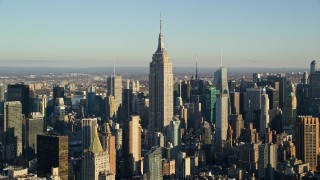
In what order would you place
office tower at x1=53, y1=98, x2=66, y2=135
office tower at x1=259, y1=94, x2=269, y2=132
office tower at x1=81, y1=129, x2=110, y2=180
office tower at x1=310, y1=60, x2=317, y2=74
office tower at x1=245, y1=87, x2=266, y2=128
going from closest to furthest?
office tower at x1=81, y1=129, x2=110, y2=180 → office tower at x1=53, y1=98, x2=66, y2=135 → office tower at x1=310, y1=60, x2=317, y2=74 → office tower at x1=259, y1=94, x2=269, y2=132 → office tower at x1=245, y1=87, x2=266, y2=128

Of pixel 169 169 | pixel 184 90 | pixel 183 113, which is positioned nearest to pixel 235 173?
pixel 169 169

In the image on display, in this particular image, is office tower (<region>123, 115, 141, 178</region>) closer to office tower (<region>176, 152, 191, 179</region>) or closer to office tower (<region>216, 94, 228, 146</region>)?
office tower (<region>176, 152, 191, 179</region>)

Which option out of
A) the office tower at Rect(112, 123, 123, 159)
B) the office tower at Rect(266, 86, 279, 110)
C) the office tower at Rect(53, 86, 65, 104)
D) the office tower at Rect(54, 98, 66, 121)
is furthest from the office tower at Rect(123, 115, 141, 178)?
the office tower at Rect(53, 86, 65, 104)

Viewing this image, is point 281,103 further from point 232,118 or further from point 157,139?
point 157,139

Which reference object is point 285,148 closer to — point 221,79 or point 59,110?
point 59,110

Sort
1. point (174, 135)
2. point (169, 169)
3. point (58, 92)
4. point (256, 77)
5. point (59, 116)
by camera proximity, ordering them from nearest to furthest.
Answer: point (169, 169) → point (174, 135) → point (59, 116) → point (256, 77) → point (58, 92)
